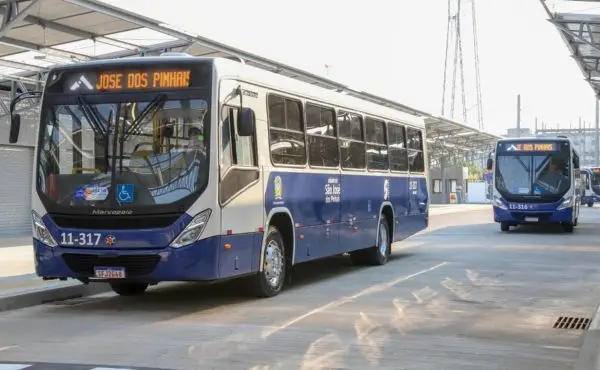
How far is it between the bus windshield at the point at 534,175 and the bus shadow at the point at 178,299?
1387 cm

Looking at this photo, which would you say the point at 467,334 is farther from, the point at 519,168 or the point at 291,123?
the point at 519,168

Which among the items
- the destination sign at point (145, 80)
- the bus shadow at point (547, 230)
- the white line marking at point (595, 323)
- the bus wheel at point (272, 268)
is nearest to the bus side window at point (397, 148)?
the bus wheel at point (272, 268)

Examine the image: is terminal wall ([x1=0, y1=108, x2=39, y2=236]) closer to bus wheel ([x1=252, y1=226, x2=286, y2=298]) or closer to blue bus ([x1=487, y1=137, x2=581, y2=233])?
bus wheel ([x1=252, y1=226, x2=286, y2=298])

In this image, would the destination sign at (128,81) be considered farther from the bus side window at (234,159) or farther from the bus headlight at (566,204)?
the bus headlight at (566,204)

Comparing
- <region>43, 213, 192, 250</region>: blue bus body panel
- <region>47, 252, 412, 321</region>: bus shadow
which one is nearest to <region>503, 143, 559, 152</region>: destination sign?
<region>47, 252, 412, 321</region>: bus shadow

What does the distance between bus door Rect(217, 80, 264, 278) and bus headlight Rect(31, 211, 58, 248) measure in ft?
7.02

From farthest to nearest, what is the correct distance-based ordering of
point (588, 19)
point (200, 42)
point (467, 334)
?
point (588, 19) < point (200, 42) < point (467, 334)

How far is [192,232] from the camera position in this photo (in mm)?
9375

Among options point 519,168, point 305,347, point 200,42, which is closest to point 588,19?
point 519,168

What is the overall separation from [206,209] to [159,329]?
61.7 inches

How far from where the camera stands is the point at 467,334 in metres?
8.36

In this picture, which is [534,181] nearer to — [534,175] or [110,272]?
[534,175]

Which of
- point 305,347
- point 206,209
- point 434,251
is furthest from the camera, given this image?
point 434,251

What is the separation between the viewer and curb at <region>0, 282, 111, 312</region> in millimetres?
10430
